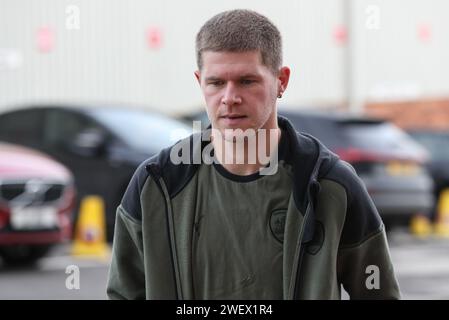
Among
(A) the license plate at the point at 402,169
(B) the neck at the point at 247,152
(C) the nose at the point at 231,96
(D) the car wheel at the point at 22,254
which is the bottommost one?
(D) the car wheel at the point at 22,254

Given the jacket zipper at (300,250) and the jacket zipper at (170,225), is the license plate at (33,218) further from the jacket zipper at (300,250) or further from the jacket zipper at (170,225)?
the jacket zipper at (300,250)

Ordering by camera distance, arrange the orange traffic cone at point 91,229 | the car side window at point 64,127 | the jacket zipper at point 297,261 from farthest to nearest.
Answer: the car side window at point 64,127
the orange traffic cone at point 91,229
the jacket zipper at point 297,261

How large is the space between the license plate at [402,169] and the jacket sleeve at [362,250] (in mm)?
9319

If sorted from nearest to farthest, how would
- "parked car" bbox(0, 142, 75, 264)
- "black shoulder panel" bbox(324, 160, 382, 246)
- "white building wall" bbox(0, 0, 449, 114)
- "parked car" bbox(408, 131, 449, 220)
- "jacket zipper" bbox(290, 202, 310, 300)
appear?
"jacket zipper" bbox(290, 202, 310, 300)
"black shoulder panel" bbox(324, 160, 382, 246)
"parked car" bbox(0, 142, 75, 264)
"parked car" bbox(408, 131, 449, 220)
"white building wall" bbox(0, 0, 449, 114)

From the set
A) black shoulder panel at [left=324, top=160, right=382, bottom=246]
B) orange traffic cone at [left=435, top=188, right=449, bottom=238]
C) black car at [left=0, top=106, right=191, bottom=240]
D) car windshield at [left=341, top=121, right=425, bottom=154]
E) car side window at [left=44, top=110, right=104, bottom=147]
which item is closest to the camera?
black shoulder panel at [left=324, top=160, right=382, bottom=246]

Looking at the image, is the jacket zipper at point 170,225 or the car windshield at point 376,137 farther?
the car windshield at point 376,137

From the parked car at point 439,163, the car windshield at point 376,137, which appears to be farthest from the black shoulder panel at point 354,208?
the parked car at point 439,163

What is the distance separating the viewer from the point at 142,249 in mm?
2234

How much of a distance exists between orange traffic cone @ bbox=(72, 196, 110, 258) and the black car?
0.14 metres

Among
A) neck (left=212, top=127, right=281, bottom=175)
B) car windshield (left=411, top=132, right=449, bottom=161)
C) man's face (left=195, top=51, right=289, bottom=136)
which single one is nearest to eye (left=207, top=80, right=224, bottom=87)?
man's face (left=195, top=51, right=289, bottom=136)

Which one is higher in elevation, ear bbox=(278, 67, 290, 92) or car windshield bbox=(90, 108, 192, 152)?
ear bbox=(278, 67, 290, 92)

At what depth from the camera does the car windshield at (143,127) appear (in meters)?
10.9

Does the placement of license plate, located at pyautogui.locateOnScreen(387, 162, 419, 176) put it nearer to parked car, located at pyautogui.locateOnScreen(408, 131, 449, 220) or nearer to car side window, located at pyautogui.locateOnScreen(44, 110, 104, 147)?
parked car, located at pyautogui.locateOnScreen(408, 131, 449, 220)

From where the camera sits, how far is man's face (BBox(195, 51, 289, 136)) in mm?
2076
